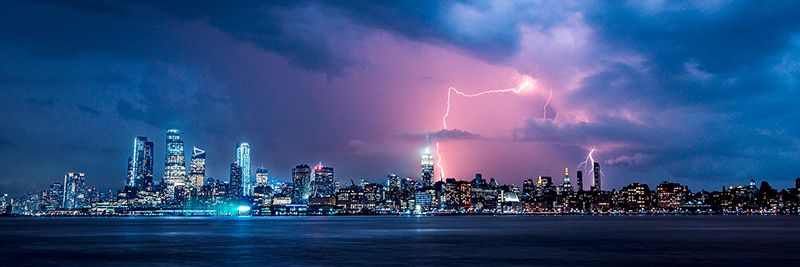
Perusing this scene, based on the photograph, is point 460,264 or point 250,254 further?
point 250,254

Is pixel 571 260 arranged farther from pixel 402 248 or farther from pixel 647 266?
pixel 402 248

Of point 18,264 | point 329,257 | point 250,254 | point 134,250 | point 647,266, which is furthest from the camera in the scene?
point 134,250

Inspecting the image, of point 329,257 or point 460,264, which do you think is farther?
point 329,257

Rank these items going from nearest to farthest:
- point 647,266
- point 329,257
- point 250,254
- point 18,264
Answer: point 647,266 → point 18,264 → point 329,257 → point 250,254

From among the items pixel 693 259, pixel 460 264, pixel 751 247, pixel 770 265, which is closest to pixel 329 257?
pixel 460 264

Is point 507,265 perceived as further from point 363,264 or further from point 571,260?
point 363,264

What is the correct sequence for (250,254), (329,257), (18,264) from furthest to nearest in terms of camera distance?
(250,254), (329,257), (18,264)

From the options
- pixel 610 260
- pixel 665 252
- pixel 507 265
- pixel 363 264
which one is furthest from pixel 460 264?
pixel 665 252

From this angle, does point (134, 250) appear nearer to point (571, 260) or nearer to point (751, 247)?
point (571, 260)

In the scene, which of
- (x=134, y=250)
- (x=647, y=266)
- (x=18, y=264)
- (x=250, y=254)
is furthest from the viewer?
(x=134, y=250)
